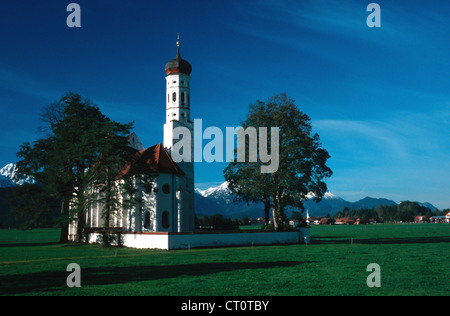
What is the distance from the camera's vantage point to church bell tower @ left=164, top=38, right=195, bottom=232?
51.9m

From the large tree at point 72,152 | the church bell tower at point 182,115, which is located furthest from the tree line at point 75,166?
the church bell tower at point 182,115

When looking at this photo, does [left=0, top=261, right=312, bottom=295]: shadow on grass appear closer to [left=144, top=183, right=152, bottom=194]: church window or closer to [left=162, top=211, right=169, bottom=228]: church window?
[left=144, top=183, right=152, bottom=194]: church window

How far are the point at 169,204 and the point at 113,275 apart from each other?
27.8 m

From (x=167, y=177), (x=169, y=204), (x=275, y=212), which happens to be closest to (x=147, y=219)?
(x=169, y=204)

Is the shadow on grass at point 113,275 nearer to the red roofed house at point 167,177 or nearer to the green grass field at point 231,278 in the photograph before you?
the green grass field at point 231,278

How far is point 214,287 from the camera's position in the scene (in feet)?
50.4

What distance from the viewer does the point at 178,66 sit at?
178 ft

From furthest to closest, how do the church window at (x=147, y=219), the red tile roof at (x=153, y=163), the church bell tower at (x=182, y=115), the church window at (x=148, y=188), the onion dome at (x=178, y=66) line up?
the onion dome at (x=178, y=66) → the church bell tower at (x=182, y=115) → the church window at (x=147, y=219) → the church window at (x=148, y=188) → the red tile roof at (x=153, y=163)

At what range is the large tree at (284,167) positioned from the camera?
43750mm

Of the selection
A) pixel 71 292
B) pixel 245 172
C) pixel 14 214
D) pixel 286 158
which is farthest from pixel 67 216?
pixel 71 292

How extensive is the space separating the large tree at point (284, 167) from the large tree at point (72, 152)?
14.2 metres

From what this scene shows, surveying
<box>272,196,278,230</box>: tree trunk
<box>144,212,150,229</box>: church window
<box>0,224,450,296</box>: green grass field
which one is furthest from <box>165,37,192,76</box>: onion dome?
<box>0,224,450,296</box>: green grass field

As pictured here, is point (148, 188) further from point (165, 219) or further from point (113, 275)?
point (113, 275)

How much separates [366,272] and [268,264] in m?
5.65
